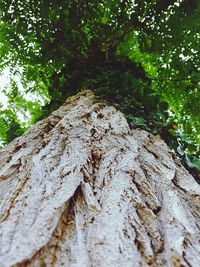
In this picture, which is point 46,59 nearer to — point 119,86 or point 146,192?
point 119,86

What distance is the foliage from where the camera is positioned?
3.81 meters

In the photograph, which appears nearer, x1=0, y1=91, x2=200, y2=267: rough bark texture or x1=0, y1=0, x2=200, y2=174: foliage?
x1=0, y1=91, x2=200, y2=267: rough bark texture

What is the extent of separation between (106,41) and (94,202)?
10.1ft

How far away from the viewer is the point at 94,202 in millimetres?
1222

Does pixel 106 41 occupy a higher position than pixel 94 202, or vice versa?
pixel 106 41

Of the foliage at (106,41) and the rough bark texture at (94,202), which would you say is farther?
the foliage at (106,41)

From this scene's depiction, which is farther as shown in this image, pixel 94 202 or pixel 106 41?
pixel 106 41

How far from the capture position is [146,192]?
1.43 meters

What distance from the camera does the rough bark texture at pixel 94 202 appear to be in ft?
3.07

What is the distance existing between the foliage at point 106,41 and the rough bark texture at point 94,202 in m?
1.77

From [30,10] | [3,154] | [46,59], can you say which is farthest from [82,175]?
[30,10]

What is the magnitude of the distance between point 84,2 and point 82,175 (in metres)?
2.91

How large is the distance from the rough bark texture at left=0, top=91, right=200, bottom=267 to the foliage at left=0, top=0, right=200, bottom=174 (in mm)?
1769

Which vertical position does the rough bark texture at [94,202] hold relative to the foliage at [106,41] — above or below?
below
